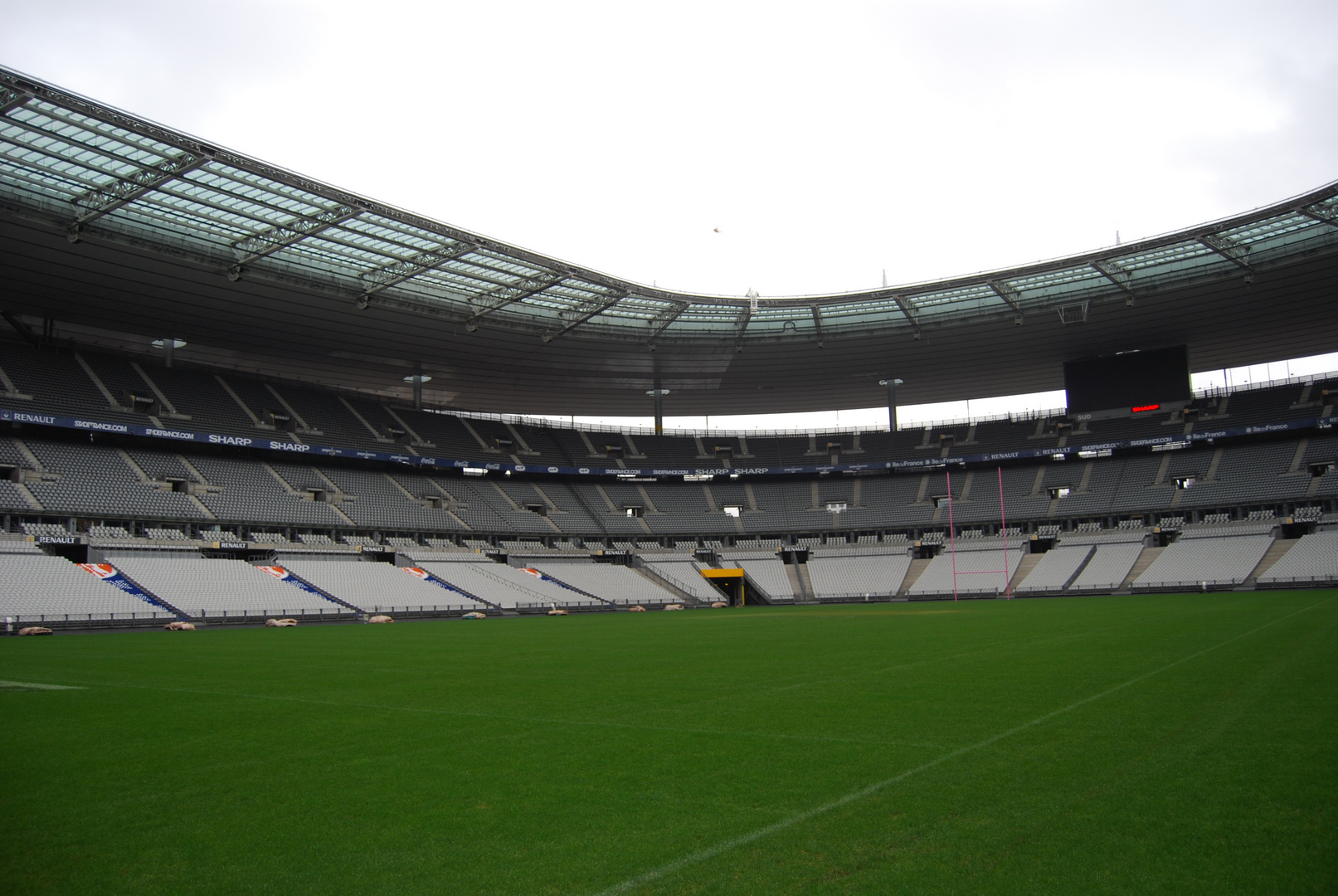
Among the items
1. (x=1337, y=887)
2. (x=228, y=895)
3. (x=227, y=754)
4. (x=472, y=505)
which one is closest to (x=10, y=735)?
(x=227, y=754)

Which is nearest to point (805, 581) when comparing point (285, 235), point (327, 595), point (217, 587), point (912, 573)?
point (912, 573)

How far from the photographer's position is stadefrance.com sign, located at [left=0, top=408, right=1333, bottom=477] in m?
46.4

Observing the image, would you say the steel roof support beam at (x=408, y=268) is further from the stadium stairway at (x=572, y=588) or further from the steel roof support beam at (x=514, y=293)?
the stadium stairway at (x=572, y=588)

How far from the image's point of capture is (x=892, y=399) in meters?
67.7

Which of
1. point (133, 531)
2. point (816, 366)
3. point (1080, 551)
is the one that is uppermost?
point (816, 366)

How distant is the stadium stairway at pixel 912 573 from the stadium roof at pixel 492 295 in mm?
13444

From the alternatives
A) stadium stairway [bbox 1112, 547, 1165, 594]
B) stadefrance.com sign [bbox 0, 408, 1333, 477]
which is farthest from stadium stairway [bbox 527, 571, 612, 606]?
stadium stairway [bbox 1112, 547, 1165, 594]

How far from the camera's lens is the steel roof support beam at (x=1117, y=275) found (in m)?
45.1

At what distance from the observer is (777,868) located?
186 inches

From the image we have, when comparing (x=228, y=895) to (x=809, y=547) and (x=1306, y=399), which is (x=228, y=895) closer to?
(x=809, y=547)

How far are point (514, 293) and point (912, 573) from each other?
3279 cm

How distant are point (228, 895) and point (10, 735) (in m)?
6.74

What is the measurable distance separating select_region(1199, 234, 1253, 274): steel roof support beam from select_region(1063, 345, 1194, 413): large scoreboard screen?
1601 centimetres

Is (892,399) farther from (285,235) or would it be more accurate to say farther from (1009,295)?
(285,235)
